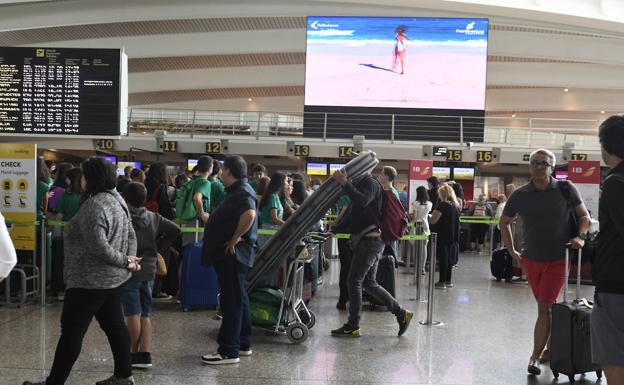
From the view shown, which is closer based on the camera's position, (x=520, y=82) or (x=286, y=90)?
(x=520, y=82)

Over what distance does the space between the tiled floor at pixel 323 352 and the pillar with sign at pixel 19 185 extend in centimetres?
107

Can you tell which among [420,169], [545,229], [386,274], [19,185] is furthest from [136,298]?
[420,169]

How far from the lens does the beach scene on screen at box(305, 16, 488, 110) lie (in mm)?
19391

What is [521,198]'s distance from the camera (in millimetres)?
5094

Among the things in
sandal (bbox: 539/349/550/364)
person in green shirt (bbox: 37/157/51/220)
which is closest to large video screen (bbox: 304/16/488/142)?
person in green shirt (bbox: 37/157/51/220)

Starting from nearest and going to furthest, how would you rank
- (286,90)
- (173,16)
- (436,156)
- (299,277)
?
(299,277), (436,156), (173,16), (286,90)

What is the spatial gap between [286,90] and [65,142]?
13664 millimetres

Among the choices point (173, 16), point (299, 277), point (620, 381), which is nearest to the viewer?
point (620, 381)

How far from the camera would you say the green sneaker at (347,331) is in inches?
245

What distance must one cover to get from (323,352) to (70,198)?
12.8 feet

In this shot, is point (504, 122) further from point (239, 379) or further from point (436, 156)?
point (239, 379)

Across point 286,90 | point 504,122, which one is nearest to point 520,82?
point 504,122

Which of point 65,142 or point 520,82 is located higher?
point 520,82

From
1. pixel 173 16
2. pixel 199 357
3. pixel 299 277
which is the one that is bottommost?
pixel 199 357
